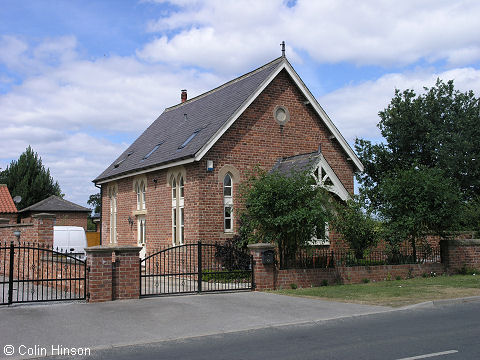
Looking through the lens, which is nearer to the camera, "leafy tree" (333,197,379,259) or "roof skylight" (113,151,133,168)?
"leafy tree" (333,197,379,259)

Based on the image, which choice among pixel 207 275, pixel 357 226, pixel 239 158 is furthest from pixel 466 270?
pixel 207 275

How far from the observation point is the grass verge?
13.5m

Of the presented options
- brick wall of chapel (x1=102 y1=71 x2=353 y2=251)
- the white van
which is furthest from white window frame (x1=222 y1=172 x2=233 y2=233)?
the white van

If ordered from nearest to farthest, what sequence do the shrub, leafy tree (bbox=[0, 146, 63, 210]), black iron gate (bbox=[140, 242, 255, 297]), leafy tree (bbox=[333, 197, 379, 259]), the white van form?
black iron gate (bbox=[140, 242, 255, 297]) → leafy tree (bbox=[333, 197, 379, 259]) → the shrub → the white van → leafy tree (bbox=[0, 146, 63, 210])

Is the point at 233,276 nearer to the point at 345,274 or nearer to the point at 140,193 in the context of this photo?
the point at 345,274

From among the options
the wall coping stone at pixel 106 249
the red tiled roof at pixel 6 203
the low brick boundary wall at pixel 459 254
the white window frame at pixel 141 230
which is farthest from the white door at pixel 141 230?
the red tiled roof at pixel 6 203

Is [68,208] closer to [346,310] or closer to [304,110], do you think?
[304,110]

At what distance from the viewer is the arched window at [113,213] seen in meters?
27.0

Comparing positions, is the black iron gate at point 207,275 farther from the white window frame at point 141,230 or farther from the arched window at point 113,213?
the arched window at point 113,213

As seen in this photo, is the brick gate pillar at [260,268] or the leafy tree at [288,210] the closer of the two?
the brick gate pillar at [260,268]

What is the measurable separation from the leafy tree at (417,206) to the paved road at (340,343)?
8996 millimetres

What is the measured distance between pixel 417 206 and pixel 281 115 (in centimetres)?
650

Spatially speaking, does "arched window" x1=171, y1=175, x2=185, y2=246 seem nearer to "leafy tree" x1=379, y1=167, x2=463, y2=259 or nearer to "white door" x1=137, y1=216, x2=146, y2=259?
"white door" x1=137, y1=216, x2=146, y2=259

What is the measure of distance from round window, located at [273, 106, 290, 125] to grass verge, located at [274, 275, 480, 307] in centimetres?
779
